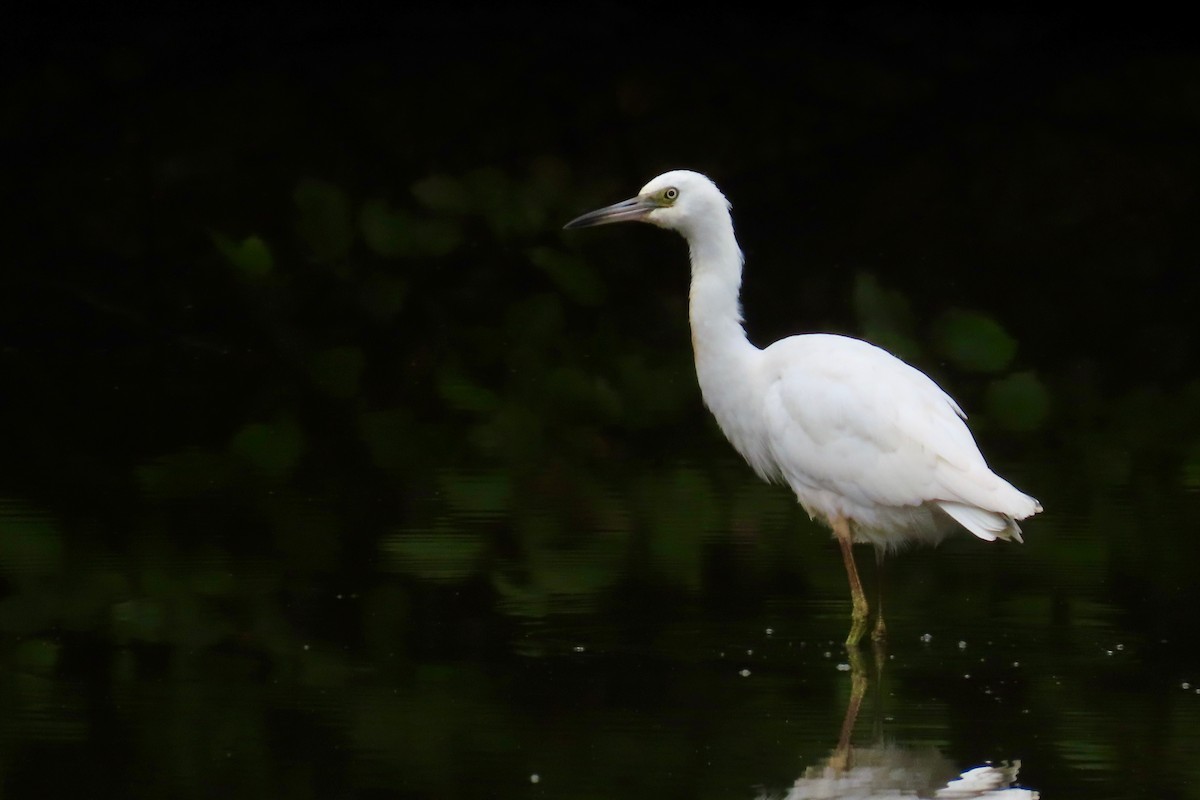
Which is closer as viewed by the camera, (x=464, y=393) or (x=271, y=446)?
(x=271, y=446)

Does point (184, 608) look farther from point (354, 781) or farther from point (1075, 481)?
point (1075, 481)

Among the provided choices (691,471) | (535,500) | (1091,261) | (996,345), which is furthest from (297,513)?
(1091,261)

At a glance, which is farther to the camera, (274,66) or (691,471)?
(274,66)

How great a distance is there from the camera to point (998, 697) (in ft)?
12.2

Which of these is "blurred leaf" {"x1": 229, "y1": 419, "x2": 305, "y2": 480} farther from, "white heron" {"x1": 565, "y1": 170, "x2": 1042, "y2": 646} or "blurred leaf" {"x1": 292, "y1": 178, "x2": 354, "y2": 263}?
"blurred leaf" {"x1": 292, "y1": 178, "x2": 354, "y2": 263}

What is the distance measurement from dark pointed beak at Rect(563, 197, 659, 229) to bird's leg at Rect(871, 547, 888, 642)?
0.98 m

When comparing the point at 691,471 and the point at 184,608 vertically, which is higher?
the point at 691,471

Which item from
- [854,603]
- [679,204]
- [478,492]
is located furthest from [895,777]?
[478,492]

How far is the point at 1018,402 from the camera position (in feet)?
21.8

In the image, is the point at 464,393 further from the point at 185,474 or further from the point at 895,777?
the point at 895,777

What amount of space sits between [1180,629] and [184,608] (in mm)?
2066

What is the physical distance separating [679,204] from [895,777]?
1.90 meters

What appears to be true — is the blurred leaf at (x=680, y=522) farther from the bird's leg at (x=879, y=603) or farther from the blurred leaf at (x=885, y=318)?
the blurred leaf at (x=885, y=318)

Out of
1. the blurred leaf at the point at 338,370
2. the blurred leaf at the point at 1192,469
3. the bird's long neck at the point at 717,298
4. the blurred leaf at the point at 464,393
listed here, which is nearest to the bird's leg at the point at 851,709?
the bird's long neck at the point at 717,298
